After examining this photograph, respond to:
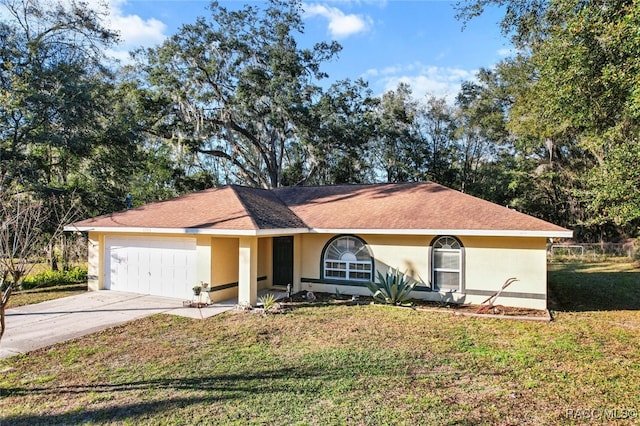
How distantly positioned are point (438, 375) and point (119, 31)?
20.2m

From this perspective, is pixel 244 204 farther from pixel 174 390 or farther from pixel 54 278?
pixel 54 278

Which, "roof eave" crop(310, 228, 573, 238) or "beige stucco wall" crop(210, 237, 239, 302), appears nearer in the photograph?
"roof eave" crop(310, 228, 573, 238)

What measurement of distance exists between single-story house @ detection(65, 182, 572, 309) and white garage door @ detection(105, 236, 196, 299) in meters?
0.03

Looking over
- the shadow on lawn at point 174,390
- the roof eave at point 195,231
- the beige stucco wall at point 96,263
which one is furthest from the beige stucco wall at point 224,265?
the shadow on lawn at point 174,390

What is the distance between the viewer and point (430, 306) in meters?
11.5

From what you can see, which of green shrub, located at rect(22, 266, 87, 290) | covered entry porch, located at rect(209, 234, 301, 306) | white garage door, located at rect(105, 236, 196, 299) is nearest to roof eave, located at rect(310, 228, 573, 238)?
covered entry porch, located at rect(209, 234, 301, 306)

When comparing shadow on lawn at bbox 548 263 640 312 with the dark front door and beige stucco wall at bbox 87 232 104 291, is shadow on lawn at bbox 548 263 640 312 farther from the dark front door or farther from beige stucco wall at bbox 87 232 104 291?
beige stucco wall at bbox 87 232 104 291

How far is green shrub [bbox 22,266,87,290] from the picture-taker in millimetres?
14990

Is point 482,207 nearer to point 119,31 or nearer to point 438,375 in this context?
point 438,375

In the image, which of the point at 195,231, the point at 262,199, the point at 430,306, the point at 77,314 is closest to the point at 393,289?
the point at 430,306

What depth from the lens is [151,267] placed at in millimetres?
13203

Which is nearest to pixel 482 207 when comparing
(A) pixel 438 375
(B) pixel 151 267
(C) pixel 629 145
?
(C) pixel 629 145

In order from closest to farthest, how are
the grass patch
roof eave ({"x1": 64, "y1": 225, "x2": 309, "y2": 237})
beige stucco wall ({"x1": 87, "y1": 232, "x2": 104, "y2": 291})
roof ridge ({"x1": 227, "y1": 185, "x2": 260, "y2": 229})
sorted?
roof eave ({"x1": 64, "y1": 225, "x2": 309, "y2": 237}) < roof ridge ({"x1": 227, "y1": 185, "x2": 260, "y2": 229}) < the grass patch < beige stucco wall ({"x1": 87, "y1": 232, "x2": 104, "y2": 291})

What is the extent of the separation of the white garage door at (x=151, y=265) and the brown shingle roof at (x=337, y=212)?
768 millimetres
